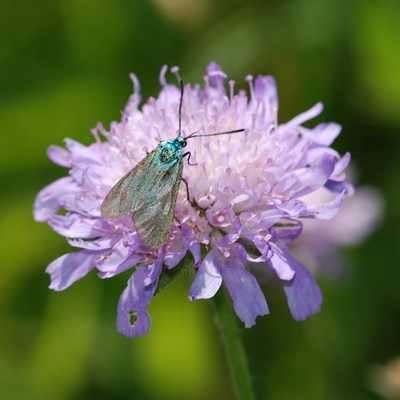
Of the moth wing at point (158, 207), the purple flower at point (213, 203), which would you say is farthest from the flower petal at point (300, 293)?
the moth wing at point (158, 207)

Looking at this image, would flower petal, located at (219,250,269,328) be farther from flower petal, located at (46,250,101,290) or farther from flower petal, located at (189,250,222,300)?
flower petal, located at (46,250,101,290)

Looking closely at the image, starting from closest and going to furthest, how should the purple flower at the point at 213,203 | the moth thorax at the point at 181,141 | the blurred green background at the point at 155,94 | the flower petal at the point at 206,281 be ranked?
the flower petal at the point at 206,281, the purple flower at the point at 213,203, the moth thorax at the point at 181,141, the blurred green background at the point at 155,94

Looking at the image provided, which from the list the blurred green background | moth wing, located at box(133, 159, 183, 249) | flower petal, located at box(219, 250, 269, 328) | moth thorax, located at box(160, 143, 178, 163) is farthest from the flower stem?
the blurred green background

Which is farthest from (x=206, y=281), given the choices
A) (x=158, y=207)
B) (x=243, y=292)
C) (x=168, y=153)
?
(x=168, y=153)

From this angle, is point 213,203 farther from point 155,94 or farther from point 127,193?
point 155,94

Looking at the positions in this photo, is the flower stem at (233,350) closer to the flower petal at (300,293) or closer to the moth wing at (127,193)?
the flower petal at (300,293)

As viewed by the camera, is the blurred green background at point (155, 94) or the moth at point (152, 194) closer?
the moth at point (152, 194)

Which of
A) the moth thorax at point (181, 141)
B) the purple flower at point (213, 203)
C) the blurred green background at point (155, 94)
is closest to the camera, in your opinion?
the purple flower at point (213, 203)
